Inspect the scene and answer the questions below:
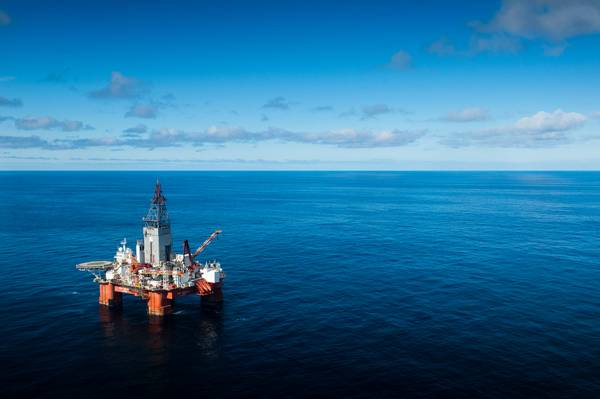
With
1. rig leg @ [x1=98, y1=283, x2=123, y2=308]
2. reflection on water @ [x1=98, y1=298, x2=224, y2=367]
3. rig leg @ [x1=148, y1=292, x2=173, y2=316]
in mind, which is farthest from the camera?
rig leg @ [x1=98, y1=283, x2=123, y2=308]

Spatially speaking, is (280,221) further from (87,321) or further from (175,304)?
(87,321)

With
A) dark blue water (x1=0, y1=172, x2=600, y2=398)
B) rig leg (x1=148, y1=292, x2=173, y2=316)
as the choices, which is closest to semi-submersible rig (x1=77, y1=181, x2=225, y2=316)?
rig leg (x1=148, y1=292, x2=173, y2=316)

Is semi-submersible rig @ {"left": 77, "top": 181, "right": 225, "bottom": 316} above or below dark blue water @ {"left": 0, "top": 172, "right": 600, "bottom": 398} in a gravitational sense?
above

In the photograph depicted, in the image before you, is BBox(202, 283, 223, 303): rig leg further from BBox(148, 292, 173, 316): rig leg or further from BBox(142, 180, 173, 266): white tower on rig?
BBox(142, 180, 173, 266): white tower on rig

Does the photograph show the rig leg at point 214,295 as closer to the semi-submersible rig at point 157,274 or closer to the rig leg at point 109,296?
the semi-submersible rig at point 157,274

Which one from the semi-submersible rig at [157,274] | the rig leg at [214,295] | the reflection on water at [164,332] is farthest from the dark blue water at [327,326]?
the semi-submersible rig at [157,274]

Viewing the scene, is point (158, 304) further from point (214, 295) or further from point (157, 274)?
point (214, 295)

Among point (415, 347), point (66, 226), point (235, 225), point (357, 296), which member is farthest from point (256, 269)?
point (66, 226)

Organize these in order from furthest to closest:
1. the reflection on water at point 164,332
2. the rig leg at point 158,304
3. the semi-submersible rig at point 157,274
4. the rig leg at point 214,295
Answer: the rig leg at point 214,295
the semi-submersible rig at point 157,274
the rig leg at point 158,304
the reflection on water at point 164,332
